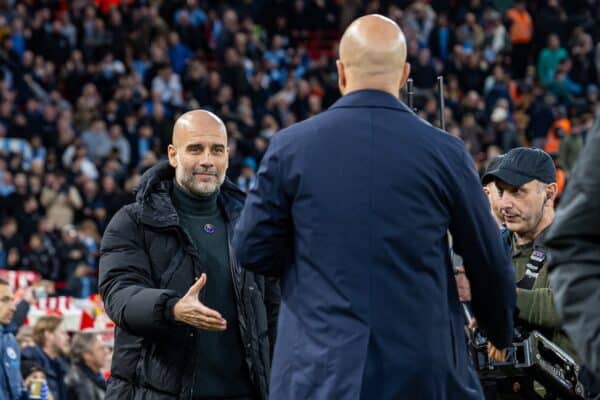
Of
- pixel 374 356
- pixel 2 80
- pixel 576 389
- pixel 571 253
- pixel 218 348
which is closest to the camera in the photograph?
pixel 571 253

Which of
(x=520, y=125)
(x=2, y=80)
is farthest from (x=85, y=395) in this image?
(x=520, y=125)

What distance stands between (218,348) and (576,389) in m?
1.51

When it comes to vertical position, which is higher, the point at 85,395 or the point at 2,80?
the point at 2,80

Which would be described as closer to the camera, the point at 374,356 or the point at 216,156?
the point at 374,356

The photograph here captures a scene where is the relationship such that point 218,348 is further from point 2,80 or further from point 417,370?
point 2,80

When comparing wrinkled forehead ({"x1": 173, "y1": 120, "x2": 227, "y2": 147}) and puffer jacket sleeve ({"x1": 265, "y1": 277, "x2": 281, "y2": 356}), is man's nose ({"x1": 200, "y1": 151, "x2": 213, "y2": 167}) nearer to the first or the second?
wrinkled forehead ({"x1": 173, "y1": 120, "x2": 227, "y2": 147})

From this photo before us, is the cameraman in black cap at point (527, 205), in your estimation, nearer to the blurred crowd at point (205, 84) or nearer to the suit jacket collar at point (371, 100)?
the suit jacket collar at point (371, 100)

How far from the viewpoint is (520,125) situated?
25266 mm

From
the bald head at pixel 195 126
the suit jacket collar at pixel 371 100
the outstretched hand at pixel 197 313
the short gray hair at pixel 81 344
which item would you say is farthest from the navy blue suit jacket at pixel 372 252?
the short gray hair at pixel 81 344

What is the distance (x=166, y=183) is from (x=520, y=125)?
1978cm

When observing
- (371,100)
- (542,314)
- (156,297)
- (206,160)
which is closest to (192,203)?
(206,160)

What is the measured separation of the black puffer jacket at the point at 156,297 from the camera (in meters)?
5.57

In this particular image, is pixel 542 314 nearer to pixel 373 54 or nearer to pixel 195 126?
pixel 373 54

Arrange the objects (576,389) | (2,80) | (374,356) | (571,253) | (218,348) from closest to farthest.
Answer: (571,253) < (374,356) < (576,389) < (218,348) < (2,80)
